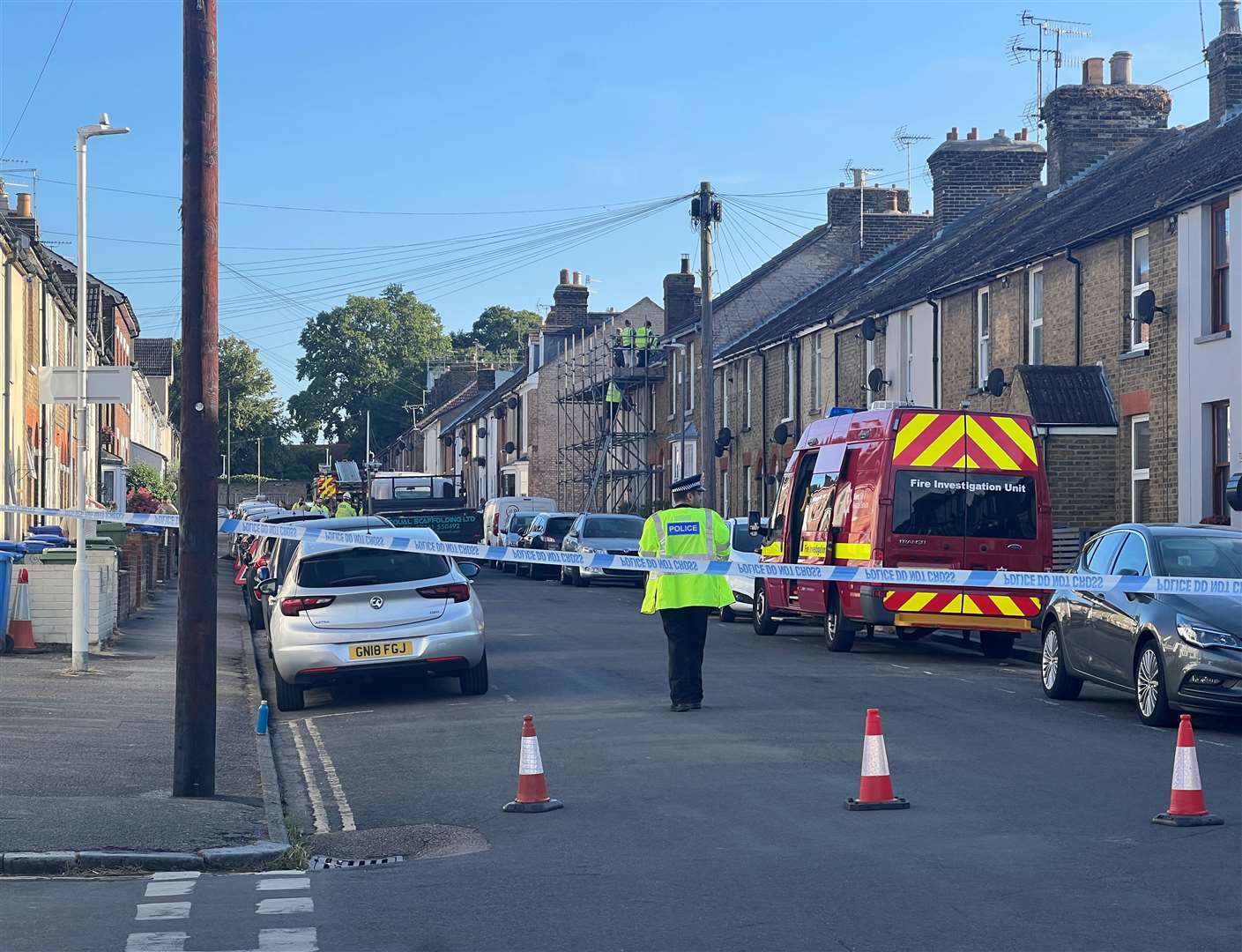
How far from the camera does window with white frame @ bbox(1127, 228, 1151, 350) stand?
2461 cm

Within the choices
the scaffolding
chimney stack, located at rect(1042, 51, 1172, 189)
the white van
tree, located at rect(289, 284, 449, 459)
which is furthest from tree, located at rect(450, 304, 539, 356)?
chimney stack, located at rect(1042, 51, 1172, 189)

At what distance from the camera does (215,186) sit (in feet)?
32.5

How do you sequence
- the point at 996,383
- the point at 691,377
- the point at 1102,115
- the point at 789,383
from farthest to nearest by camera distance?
the point at 691,377 → the point at 789,383 → the point at 1102,115 → the point at 996,383

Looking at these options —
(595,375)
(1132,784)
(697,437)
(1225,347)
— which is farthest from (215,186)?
(595,375)

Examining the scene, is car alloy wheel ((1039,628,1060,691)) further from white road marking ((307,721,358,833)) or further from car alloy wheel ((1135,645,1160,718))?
white road marking ((307,721,358,833))

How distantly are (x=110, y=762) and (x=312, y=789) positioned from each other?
1427mm

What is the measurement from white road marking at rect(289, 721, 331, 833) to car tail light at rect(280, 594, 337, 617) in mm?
1243

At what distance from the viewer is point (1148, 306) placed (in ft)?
77.8

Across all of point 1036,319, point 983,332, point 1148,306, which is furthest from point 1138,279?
point 983,332

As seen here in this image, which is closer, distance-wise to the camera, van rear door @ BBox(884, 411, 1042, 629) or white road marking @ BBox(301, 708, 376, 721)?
white road marking @ BBox(301, 708, 376, 721)

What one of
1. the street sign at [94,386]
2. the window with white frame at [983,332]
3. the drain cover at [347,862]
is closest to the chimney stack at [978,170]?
the window with white frame at [983,332]

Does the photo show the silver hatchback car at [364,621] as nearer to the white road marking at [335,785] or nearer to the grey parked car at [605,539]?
the white road marking at [335,785]

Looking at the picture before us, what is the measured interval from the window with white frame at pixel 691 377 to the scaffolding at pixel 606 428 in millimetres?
3357

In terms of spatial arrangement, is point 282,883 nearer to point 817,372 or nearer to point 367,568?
point 367,568
